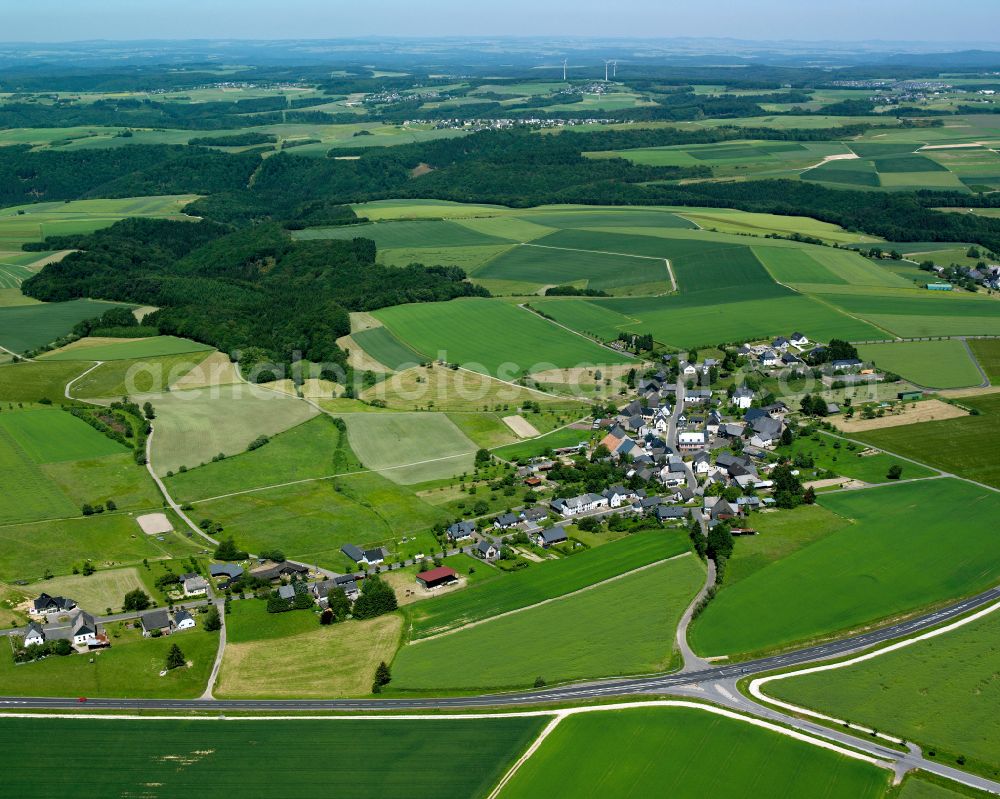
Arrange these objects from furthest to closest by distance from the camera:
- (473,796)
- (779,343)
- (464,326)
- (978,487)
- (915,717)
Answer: (464,326) < (779,343) < (978,487) < (915,717) < (473,796)

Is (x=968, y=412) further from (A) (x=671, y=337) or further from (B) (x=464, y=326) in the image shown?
(B) (x=464, y=326)

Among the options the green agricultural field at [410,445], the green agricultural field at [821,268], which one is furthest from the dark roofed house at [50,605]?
the green agricultural field at [821,268]

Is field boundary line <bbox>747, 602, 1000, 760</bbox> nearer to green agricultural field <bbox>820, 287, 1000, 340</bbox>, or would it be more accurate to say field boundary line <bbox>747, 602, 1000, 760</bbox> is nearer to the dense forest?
green agricultural field <bbox>820, 287, 1000, 340</bbox>

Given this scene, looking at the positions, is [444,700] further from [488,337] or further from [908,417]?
[488,337]

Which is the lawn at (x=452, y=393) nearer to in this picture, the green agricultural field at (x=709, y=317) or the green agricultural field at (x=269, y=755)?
the green agricultural field at (x=709, y=317)

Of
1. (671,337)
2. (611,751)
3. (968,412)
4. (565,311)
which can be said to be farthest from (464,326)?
(611,751)
